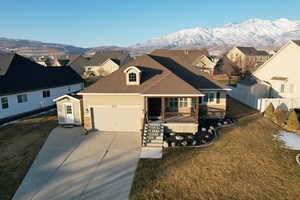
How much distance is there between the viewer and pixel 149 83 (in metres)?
16.0

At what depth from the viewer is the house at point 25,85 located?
774 inches

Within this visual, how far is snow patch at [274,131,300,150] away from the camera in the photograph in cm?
1293

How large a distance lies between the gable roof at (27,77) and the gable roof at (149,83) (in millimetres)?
10875

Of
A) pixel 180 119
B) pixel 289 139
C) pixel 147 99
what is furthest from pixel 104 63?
pixel 289 139

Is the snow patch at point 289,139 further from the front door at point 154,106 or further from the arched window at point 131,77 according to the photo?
the arched window at point 131,77

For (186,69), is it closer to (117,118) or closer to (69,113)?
(117,118)

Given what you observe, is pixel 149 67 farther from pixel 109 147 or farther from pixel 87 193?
pixel 87 193

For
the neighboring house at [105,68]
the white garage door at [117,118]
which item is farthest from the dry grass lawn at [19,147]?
the neighboring house at [105,68]

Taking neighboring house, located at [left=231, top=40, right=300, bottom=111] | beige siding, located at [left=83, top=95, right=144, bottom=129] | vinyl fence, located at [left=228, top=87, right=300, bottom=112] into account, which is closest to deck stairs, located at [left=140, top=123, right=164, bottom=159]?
beige siding, located at [left=83, top=95, right=144, bottom=129]

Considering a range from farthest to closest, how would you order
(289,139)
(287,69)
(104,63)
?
(104,63) → (287,69) → (289,139)

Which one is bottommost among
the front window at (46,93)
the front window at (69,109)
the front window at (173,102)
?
the front window at (69,109)

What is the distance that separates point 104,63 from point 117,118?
4427 centimetres

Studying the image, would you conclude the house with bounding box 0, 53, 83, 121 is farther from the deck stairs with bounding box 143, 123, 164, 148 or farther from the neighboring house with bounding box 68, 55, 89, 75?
the neighboring house with bounding box 68, 55, 89, 75

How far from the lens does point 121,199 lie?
8195 mm
